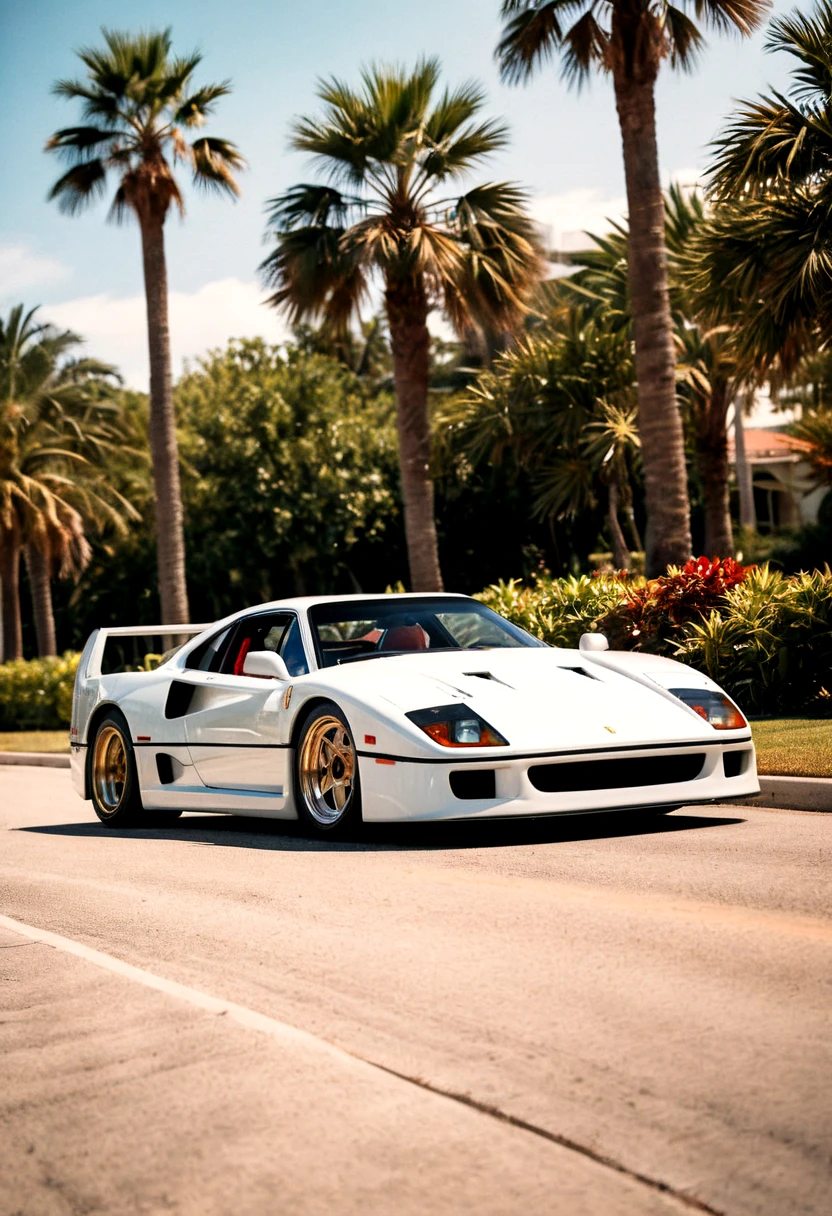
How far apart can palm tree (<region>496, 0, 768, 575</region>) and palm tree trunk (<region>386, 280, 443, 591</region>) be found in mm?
4631

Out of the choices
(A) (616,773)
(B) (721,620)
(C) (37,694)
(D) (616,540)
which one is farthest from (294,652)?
(C) (37,694)

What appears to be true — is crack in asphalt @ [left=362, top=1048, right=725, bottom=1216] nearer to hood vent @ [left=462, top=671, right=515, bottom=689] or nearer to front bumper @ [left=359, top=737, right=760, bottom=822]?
front bumper @ [left=359, top=737, right=760, bottom=822]

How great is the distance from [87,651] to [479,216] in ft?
44.1

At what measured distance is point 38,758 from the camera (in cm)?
2034

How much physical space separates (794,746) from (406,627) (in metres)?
3.35

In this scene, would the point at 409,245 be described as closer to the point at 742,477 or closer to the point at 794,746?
the point at 794,746

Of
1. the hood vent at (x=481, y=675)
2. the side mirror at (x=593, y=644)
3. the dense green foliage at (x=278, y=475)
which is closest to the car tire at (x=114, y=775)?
the hood vent at (x=481, y=675)

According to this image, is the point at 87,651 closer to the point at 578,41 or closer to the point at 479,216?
the point at 578,41

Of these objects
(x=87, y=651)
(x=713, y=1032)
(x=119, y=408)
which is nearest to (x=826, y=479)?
(x=119, y=408)

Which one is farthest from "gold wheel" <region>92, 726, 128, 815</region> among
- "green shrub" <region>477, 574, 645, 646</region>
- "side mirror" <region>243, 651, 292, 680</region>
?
"green shrub" <region>477, 574, 645, 646</region>

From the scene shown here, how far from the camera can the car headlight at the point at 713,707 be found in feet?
25.4

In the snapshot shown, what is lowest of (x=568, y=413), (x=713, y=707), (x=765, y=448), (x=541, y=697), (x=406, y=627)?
(x=713, y=707)

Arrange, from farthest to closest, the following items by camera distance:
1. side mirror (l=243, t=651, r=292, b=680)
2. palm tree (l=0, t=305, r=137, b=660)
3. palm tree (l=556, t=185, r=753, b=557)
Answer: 1. palm tree (l=0, t=305, r=137, b=660)
2. palm tree (l=556, t=185, r=753, b=557)
3. side mirror (l=243, t=651, r=292, b=680)

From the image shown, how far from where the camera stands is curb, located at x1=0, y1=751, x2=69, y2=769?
776 inches
